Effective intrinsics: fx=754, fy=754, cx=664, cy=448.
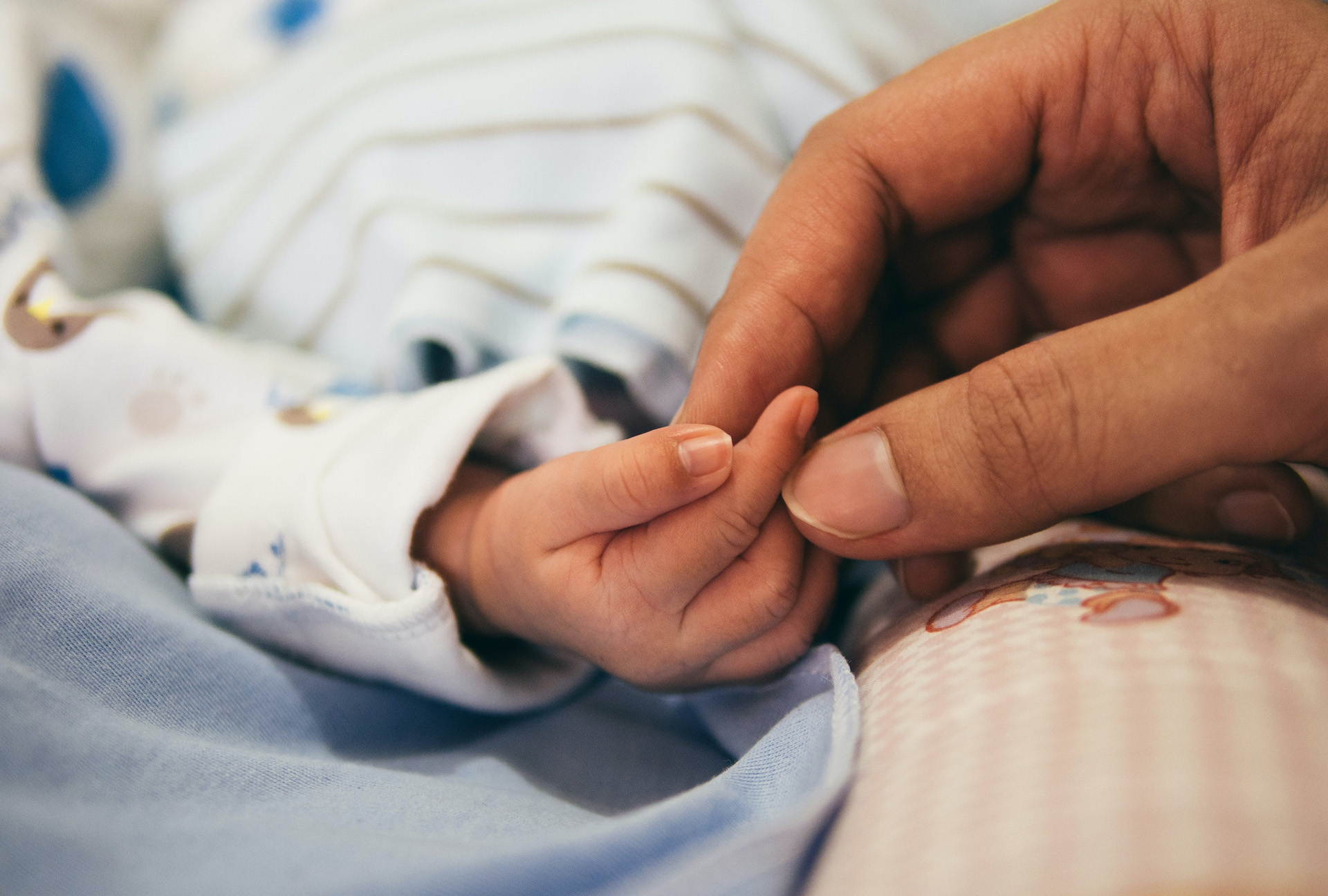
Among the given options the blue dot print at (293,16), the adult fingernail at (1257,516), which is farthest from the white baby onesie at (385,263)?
the adult fingernail at (1257,516)

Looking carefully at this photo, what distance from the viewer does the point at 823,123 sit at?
58 centimetres

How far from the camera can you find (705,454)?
438mm

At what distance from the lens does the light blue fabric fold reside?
33 centimetres

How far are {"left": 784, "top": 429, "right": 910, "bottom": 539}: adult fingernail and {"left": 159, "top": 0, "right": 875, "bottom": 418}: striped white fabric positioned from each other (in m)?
0.23

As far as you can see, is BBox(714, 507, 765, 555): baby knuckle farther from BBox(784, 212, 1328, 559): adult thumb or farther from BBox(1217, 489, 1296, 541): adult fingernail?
BBox(1217, 489, 1296, 541): adult fingernail

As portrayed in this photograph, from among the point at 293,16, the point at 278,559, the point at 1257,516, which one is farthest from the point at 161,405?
the point at 1257,516

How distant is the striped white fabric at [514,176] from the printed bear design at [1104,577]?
1.05 feet

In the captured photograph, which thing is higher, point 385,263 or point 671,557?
point 385,263

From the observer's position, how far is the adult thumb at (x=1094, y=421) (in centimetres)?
35

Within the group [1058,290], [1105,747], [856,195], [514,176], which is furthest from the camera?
[514,176]

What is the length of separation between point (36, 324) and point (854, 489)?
77cm

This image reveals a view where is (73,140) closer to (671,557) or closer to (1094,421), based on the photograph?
(671,557)

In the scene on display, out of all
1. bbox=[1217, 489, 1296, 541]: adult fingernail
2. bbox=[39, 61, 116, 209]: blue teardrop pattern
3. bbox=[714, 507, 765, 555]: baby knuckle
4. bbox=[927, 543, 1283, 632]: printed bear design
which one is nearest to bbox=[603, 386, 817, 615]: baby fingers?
bbox=[714, 507, 765, 555]: baby knuckle

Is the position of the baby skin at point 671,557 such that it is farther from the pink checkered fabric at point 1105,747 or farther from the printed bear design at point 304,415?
→ the printed bear design at point 304,415
